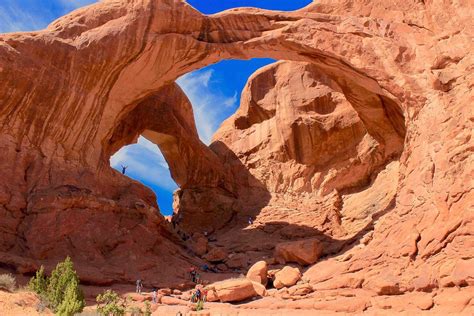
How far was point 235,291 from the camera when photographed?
579 inches

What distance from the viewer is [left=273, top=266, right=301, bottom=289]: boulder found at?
16266 millimetres

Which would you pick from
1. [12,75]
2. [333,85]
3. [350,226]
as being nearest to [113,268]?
[12,75]

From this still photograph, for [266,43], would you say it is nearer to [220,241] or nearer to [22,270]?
[220,241]

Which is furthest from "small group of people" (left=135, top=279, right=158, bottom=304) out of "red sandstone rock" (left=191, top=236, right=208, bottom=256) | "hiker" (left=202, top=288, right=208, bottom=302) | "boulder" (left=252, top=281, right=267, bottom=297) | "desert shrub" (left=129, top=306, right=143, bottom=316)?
"red sandstone rock" (left=191, top=236, right=208, bottom=256)

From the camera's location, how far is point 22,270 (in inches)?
585

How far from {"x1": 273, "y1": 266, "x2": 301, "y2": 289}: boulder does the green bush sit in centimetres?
701

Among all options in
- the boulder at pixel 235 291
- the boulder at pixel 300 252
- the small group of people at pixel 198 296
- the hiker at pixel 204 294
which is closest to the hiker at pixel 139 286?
the small group of people at pixel 198 296

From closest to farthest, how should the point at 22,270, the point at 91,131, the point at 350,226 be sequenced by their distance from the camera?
1. the point at 22,270
2. the point at 91,131
3. the point at 350,226

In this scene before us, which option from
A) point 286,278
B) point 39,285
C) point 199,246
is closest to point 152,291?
point 39,285

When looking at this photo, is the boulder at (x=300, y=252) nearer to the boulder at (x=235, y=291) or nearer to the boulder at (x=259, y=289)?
the boulder at (x=259, y=289)

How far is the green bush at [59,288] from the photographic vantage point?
1154 cm

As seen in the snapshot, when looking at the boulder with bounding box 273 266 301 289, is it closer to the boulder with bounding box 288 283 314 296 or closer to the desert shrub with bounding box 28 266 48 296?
the boulder with bounding box 288 283 314 296

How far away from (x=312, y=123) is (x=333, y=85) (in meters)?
2.82

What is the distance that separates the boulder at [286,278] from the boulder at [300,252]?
8.45 feet
